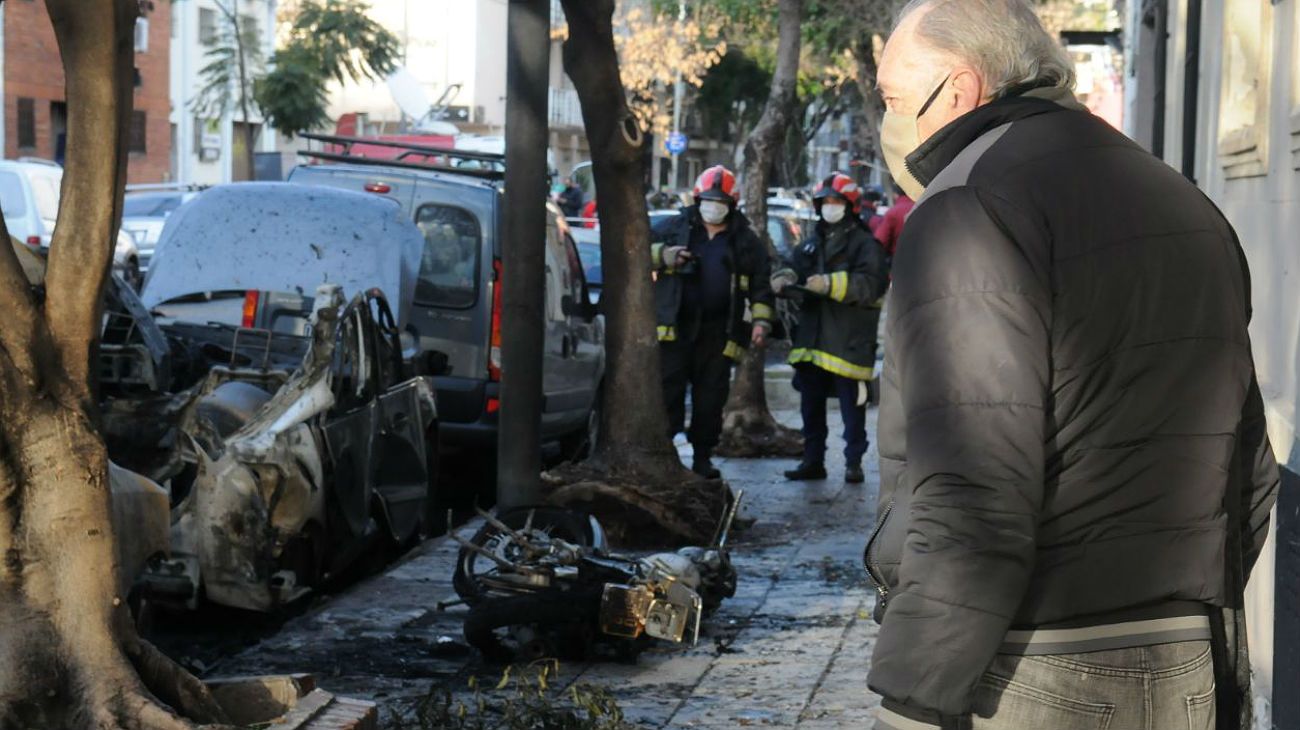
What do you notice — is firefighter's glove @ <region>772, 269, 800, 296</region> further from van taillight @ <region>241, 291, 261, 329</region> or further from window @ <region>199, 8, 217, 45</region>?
window @ <region>199, 8, 217, 45</region>

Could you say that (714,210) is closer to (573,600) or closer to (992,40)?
(573,600)

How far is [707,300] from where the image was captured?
11.1 metres

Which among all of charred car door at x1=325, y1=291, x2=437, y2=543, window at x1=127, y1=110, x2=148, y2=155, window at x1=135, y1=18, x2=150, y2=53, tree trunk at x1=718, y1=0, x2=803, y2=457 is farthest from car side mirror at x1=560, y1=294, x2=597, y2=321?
window at x1=127, y1=110, x2=148, y2=155

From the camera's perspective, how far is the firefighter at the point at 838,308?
37.3 feet

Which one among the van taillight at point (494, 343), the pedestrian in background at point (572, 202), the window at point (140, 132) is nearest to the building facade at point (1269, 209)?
the van taillight at point (494, 343)

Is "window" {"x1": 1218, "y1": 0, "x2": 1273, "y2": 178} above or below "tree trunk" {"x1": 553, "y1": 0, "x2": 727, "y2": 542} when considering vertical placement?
above

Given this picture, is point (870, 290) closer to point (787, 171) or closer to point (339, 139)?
point (339, 139)

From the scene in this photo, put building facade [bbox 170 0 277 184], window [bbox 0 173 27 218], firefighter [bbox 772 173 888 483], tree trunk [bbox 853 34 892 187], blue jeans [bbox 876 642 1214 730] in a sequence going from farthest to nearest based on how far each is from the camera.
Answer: building facade [bbox 170 0 277 184] < tree trunk [bbox 853 34 892 187] < window [bbox 0 173 27 218] < firefighter [bbox 772 173 888 483] < blue jeans [bbox 876 642 1214 730]

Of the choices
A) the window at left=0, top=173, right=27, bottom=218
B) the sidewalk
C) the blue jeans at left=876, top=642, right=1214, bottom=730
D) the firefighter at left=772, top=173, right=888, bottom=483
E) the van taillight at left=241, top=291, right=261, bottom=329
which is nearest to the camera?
the blue jeans at left=876, top=642, right=1214, bottom=730

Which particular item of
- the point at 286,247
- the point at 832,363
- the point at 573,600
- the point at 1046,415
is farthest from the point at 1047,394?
the point at 832,363

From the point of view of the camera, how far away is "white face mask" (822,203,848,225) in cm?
1156

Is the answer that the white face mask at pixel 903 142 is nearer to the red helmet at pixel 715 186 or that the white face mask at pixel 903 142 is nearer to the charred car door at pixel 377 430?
the charred car door at pixel 377 430

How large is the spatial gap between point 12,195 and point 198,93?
27971mm

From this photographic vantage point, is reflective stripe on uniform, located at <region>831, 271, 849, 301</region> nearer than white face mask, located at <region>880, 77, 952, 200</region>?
No
